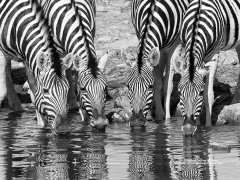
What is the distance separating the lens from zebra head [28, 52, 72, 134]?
15.8 m

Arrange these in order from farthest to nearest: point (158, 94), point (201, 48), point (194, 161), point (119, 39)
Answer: point (119, 39) → point (158, 94) → point (201, 48) → point (194, 161)

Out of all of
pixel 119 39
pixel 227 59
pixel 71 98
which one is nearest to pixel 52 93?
pixel 71 98

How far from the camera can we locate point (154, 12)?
18.3m

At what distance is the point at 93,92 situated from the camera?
1648 centimetres

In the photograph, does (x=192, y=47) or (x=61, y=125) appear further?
(x=192, y=47)

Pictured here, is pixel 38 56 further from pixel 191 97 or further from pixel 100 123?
pixel 191 97

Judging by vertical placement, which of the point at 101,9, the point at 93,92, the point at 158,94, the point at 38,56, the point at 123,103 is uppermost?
the point at 101,9

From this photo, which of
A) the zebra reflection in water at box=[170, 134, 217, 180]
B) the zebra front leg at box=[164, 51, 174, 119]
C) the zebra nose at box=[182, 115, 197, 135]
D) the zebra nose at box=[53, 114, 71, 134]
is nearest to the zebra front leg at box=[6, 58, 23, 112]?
the zebra front leg at box=[164, 51, 174, 119]

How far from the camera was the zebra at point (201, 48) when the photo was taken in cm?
1612

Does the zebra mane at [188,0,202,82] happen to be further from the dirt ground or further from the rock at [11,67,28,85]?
the rock at [11,67,28,85]

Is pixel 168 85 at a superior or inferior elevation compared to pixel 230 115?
superior

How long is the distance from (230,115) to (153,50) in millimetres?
1647

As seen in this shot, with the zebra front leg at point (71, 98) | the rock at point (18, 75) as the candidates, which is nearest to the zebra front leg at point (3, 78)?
the zebra front leg at point (71, 98)

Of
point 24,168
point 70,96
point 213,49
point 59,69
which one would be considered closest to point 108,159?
point 24,168
